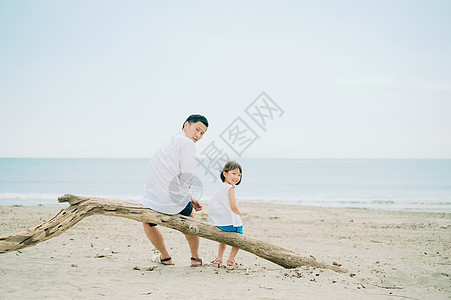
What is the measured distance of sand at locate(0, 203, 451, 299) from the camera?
3332 millimetres

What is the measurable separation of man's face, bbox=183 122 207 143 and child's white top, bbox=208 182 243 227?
725 millimetres

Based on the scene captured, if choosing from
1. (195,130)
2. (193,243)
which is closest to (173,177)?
(195,130)

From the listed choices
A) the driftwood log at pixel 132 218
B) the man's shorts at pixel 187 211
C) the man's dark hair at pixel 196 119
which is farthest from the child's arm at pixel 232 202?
the man's dark hair at pixel 196 119

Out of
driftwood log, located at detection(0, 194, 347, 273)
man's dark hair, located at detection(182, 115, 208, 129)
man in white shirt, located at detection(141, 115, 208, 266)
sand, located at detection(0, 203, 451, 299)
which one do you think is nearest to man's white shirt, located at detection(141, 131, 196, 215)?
man in white shirt, located at detection(141, 115, 208, 266)

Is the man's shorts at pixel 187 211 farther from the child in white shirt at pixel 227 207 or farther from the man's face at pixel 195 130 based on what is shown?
the man's face at pixel 195 130

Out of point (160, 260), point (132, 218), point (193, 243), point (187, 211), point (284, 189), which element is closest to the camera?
point (132, 218)

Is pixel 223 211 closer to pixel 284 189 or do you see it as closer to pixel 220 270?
pixel 220 270

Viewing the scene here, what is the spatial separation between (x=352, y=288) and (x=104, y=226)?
5.88 metres

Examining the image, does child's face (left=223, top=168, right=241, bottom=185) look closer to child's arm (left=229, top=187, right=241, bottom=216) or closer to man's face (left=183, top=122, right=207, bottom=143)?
child's arm (left=229, top=187, right=241, bottom=216)

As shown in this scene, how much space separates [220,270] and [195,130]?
1.75 meters

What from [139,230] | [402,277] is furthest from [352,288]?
[139,230]

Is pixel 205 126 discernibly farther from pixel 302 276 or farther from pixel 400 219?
pixel 400 219

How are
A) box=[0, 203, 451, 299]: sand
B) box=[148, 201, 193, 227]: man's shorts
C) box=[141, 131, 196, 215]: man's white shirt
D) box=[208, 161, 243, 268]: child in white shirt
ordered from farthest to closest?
box=[208, 161, 243, 268]: child in white shirt < box=[148, 201, 193, 227]: man's shorts < box=[141, 131, 196, 215]: man's white shirt < box=[0, 203, 451, 299]: sand

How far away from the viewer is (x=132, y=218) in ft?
13.5
